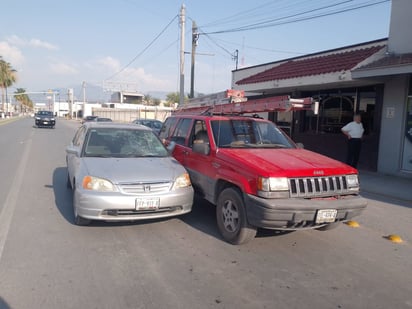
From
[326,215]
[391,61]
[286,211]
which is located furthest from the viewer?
[391,61]

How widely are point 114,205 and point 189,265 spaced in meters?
1.36

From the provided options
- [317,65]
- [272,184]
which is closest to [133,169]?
[272,184]

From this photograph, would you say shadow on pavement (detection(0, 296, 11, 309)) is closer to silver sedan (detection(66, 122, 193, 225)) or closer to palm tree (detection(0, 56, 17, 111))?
silver sedan (detection(66, 122, 193, 225))

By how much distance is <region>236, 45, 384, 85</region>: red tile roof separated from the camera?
11558 mm

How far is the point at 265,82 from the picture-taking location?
15.0m

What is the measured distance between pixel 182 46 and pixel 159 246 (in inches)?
751

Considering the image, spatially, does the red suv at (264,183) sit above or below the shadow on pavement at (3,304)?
above

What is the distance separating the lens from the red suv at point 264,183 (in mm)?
4500

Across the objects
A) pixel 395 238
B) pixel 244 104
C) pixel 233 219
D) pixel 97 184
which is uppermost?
pixel 244 104

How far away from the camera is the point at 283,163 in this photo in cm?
488

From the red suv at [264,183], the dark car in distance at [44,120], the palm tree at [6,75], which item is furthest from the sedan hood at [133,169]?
the palm tree at [6,75]

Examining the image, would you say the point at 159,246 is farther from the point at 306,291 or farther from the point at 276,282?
the point at 306,291

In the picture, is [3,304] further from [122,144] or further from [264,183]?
[122,144]

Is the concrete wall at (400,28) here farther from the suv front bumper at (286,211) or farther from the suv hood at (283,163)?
the suv front bumper at (286,211)
